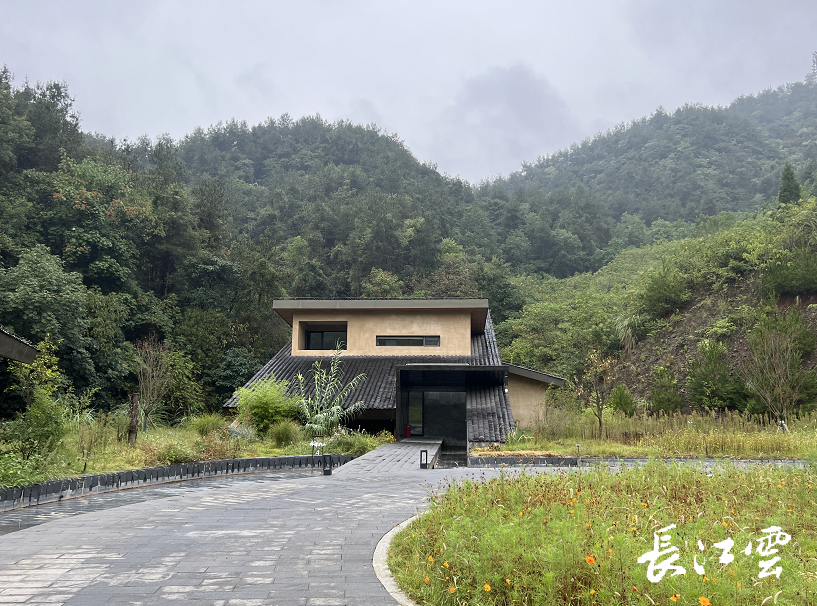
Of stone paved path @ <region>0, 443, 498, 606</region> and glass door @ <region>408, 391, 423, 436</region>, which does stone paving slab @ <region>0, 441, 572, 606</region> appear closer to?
stone paved path @ <region>0, 443, 498, 606</region>

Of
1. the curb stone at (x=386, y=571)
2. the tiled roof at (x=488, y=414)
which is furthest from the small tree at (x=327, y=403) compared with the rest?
the curb stone at (x=386, y=571)

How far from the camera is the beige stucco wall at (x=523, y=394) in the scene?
2166cm

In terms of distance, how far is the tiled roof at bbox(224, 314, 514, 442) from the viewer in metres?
18.1

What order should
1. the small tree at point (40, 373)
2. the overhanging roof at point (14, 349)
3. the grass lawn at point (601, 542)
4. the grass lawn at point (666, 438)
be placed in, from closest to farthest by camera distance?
the grass lawn at point (601, 542) < the overhanging roof at point (14, 349) < the grass lawn at point (666, 438) < the small tree at point (40, 373)

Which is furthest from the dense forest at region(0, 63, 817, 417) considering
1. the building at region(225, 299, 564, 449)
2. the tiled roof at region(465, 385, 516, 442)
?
the tiled roof at region(465, 385, 516, 442)

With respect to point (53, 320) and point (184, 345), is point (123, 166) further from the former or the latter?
point (53, 320)

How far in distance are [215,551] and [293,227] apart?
46823mm

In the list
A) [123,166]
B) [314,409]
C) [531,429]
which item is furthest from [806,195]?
[123,166]

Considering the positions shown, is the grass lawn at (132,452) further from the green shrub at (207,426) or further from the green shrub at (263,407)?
the green shrub at (263,407)

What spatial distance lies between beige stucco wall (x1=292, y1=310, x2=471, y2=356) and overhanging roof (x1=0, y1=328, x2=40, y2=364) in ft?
46.2

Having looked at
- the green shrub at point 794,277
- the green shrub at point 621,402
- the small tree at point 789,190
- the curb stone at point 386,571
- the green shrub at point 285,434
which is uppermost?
the small tree at point 789,190

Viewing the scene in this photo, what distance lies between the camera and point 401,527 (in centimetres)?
666

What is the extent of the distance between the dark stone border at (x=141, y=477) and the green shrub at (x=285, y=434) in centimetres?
190

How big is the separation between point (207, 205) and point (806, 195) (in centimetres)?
3626
